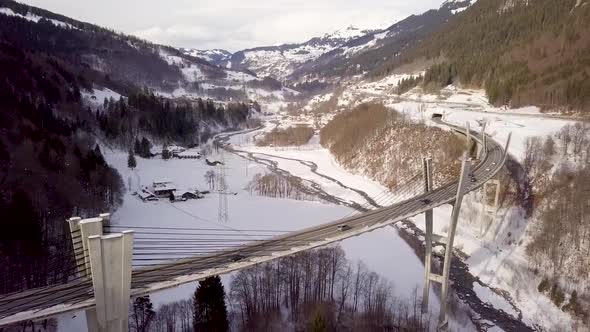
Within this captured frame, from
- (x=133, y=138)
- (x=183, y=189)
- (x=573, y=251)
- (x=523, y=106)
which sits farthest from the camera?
(x=133, y=138)

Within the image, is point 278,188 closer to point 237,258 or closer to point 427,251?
point 427,251

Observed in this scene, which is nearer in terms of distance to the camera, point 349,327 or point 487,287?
point 349,327

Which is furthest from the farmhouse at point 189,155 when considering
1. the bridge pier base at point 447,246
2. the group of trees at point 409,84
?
the bridge pier base at point 447,246

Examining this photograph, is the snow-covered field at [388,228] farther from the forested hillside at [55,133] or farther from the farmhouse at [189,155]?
the forested hillside at [55,133]

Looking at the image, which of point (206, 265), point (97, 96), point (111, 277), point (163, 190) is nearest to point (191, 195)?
point (163, 190)

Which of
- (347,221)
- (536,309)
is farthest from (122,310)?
(536,309)

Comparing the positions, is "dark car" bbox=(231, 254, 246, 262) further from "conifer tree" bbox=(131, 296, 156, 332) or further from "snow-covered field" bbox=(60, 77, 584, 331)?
"snow-covered field" bbox=(60, 77, 584, 331)

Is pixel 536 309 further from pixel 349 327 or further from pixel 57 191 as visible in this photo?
pixel 57 191
